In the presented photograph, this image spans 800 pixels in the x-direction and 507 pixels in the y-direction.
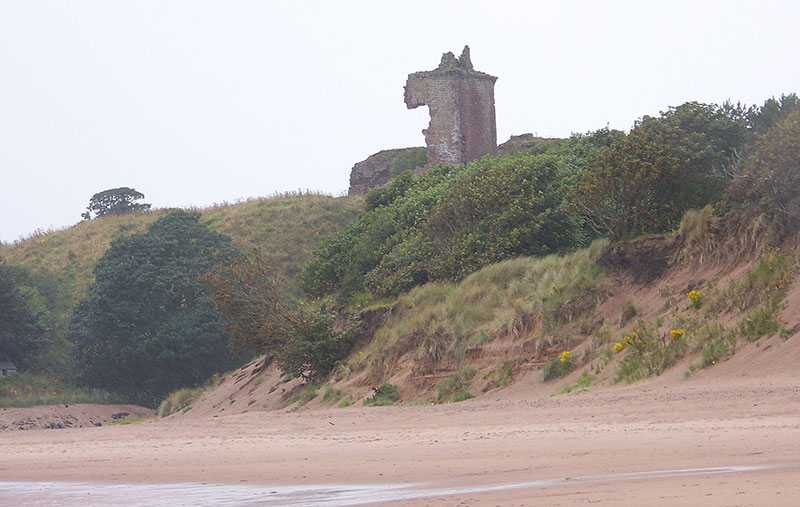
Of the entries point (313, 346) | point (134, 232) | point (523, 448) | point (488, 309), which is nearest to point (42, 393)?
point (134, 232)

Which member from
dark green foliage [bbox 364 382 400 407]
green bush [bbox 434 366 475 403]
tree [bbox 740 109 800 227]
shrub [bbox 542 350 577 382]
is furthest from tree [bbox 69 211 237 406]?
tree [bbox 740 109 800 227]

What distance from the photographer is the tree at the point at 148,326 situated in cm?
3894

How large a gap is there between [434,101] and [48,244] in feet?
90.5

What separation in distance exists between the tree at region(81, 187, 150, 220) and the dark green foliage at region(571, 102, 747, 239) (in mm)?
52535

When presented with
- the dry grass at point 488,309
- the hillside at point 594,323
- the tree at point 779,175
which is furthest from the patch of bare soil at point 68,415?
the tree at point 779,175

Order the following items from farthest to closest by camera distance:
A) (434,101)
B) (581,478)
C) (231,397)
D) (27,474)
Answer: (434,101) < (231,397) < (27,474) < (581,478)

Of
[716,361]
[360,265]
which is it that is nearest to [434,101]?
[360,265]

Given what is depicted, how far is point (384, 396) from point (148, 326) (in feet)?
71.4

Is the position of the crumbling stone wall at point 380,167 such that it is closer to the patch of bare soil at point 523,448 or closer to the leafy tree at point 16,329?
the leafy tree at point 16,329

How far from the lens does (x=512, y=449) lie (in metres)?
10.7

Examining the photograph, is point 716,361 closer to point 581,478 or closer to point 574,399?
point 574,399

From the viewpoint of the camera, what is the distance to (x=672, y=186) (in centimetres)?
2134

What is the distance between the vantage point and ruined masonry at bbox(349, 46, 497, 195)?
146 ft

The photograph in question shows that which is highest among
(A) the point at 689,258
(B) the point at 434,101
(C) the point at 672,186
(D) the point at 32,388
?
(B) the point at 434,101
